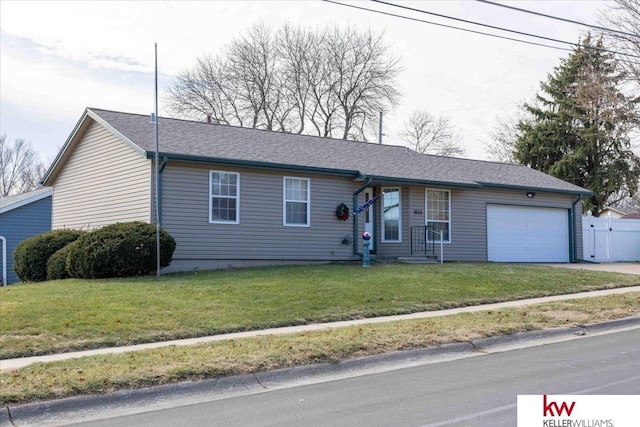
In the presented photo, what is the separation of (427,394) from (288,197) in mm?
13720

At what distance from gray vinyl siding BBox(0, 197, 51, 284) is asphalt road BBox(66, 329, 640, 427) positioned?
20.9 m

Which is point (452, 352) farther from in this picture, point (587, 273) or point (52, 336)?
point (587, 273)

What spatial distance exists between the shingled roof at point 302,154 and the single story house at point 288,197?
63 mm

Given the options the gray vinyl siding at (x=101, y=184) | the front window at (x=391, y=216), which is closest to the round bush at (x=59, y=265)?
the gray vinyl siding at (x=101, y=184)

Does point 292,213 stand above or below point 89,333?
above

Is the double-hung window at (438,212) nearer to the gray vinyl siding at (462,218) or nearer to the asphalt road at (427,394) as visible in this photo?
the gray vinyl siding at (462,218)

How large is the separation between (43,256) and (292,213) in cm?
731

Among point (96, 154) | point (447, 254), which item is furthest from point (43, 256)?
point (447, 254)

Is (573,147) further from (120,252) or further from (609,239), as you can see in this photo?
(120,252)

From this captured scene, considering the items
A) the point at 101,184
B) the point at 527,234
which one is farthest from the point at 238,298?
the point at 527,234

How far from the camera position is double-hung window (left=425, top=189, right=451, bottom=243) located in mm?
24094

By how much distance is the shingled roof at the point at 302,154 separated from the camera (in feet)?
65.1

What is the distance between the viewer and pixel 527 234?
26.9 m

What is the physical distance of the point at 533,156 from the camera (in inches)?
1790
